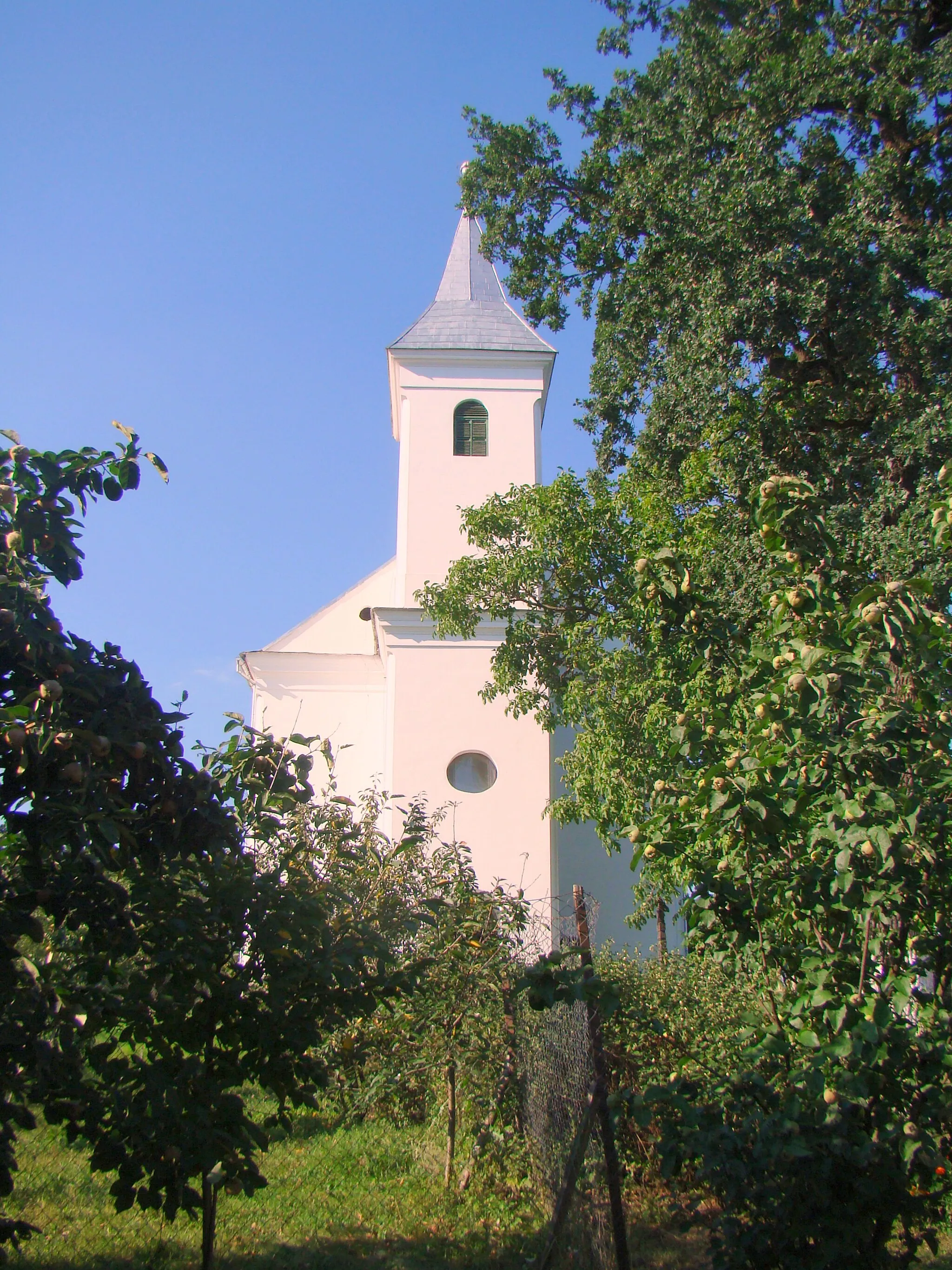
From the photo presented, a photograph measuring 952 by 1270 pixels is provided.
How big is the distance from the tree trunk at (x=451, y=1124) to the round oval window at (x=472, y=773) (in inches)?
307

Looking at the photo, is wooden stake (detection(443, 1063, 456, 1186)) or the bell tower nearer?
wooden stake (detection(443, 1063, 456, 1186))

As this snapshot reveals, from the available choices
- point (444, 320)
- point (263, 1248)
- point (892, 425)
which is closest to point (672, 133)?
point (892, 425)

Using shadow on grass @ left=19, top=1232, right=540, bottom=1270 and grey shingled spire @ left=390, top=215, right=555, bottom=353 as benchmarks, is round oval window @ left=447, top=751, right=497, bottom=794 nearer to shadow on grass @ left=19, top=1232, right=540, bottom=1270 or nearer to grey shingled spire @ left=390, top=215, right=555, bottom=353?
grey shingled spire @ left=390, top=215, right=555, bottom=353

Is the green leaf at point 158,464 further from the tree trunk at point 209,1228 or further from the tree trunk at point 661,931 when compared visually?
the tree trunk at point 661,931

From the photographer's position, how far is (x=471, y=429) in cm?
1705

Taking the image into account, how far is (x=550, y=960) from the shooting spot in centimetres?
302

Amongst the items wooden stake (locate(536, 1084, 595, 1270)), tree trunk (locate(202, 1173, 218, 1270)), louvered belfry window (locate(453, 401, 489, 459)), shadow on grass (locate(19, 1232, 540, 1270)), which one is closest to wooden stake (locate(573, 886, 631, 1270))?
wooden stake (locate(536, 1084, 595, 1270))

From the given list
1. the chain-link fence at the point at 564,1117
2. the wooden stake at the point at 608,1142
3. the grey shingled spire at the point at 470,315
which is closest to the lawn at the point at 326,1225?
the chain-link fence at the point at 564,1117

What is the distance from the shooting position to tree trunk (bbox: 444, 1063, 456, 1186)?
6.40 m

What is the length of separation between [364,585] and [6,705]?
14457 millimetres

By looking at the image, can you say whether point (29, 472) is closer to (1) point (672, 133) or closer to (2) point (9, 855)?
(2) point (9, 855)

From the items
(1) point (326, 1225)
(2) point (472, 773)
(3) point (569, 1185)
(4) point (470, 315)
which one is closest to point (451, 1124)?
(1) point (326, 1225)

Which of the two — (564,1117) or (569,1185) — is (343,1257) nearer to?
(564,1117)

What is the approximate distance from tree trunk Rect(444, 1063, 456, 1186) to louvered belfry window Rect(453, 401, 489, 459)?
38.9 ft
